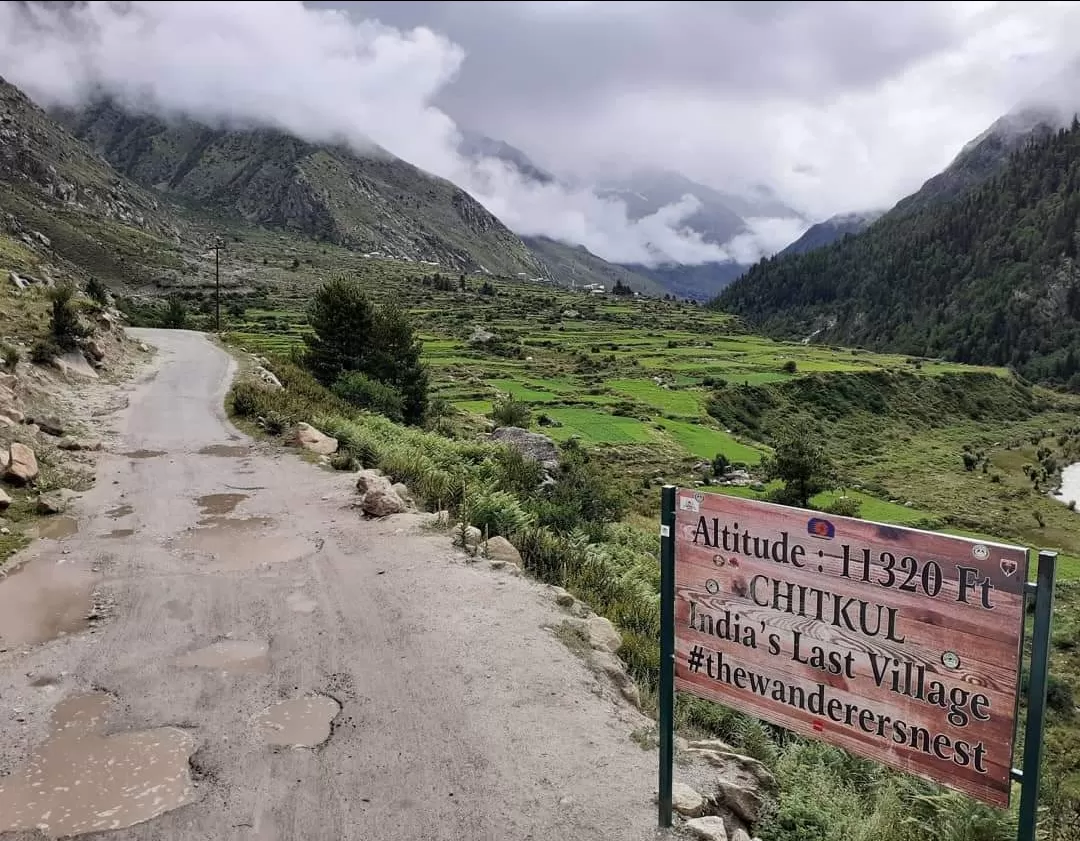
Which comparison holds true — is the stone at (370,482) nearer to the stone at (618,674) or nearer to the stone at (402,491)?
the stone at (402,491)

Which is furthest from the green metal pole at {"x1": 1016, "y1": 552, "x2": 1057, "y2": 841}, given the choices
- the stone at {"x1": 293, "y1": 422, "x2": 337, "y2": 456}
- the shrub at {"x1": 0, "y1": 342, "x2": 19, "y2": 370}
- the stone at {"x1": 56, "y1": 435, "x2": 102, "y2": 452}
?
the shrub at {"x1": 0, "y1": 342, "x2": 19, "y2": 370}

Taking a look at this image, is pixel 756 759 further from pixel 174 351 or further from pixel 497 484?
pixel 174 351

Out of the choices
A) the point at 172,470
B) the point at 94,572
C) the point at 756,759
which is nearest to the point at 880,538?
the point at 756,759

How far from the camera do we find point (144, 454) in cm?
1728

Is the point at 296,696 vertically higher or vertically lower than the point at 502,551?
lower

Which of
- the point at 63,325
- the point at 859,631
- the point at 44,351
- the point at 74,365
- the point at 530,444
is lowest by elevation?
the point at 530,444

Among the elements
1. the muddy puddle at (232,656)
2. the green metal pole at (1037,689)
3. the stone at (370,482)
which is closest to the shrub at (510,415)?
the stone at (370,482)

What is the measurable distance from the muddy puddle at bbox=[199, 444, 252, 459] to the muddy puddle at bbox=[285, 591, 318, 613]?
907cm

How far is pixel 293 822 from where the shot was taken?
5305mm

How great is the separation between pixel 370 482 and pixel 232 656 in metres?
6.47

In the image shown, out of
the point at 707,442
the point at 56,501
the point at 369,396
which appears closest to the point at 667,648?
the point at 56,501

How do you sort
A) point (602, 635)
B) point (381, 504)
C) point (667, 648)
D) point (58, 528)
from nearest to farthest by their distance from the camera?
1. point (667, 648)
2. point (602, 635)
3. point (58, 528)
4. point (381, 504)

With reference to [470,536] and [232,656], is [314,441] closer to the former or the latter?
[470,536]

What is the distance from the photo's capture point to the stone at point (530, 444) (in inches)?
1160
